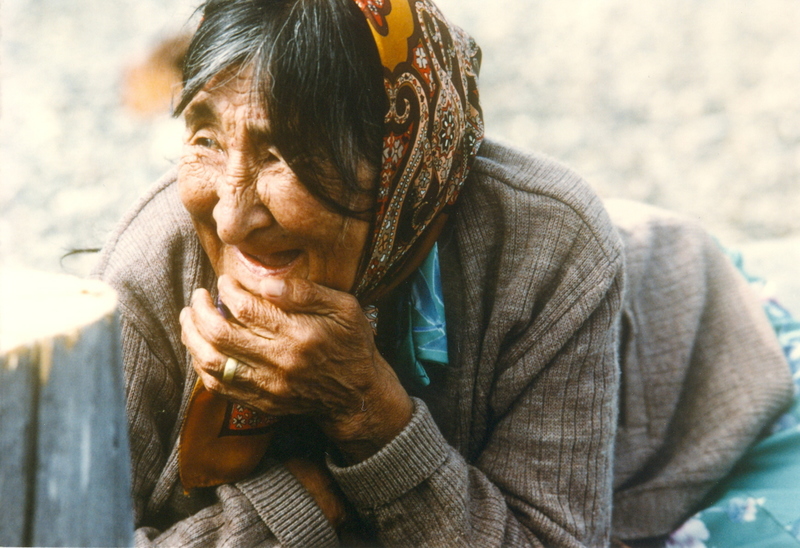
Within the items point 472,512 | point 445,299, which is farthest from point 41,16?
point 472,512

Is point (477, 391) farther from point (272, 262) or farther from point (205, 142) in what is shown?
point (205, 142)

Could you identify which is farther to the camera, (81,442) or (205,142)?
(205,142)

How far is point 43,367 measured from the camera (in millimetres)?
686

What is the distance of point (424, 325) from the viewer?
57.5 inches

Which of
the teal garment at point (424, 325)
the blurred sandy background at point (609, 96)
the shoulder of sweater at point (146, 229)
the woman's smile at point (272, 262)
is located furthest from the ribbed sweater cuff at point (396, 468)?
the blurred sandy background at point (609, 96)

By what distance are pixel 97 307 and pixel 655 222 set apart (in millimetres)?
1727

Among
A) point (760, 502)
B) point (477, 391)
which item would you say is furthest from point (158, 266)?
point (760, 502)

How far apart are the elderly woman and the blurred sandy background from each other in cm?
190

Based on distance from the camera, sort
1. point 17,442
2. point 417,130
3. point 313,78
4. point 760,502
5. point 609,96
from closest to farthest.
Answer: point 17,442 → point 313,78 → point 417,130 → point 760,502 → point 609,96

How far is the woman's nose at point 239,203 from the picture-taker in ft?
3.82

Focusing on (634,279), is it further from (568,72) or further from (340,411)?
(568,72)

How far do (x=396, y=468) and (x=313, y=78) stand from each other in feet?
2.30

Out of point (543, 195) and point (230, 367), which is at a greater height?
point (543, 195)

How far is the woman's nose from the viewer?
1.16 metres
